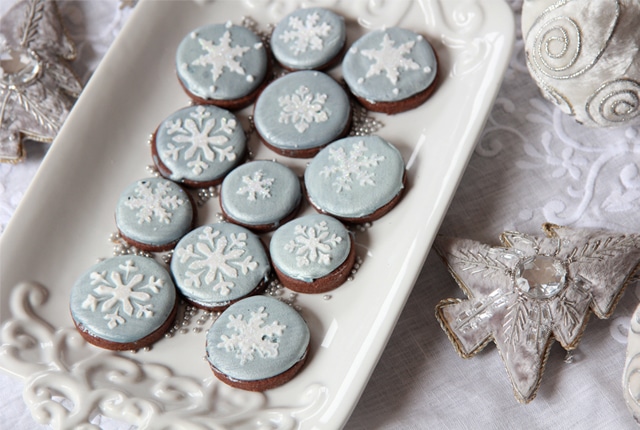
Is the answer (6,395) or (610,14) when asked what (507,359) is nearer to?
(610,14)

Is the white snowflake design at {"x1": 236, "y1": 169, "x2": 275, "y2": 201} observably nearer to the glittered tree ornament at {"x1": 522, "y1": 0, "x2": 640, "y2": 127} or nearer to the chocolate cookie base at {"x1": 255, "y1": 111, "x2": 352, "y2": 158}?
the chocolate cookie base at {"x1": 255, "y1": 111, "x2": 352, "y2": 158}

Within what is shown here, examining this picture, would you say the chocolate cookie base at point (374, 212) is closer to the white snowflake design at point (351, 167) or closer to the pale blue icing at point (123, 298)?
the white snowflake design at point (351, 167)

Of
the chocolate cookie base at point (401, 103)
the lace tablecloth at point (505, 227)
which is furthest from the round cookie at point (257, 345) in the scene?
the chocolate cookie base at point (401, 103)

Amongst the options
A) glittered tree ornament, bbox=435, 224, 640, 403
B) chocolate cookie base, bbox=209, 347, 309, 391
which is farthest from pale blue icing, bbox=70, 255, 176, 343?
glittered tree ornament, bbox=435, 224, 640, 403

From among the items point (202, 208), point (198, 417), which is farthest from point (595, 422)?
point (202, 208)

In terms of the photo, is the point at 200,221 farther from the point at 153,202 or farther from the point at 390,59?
the point at 390,59

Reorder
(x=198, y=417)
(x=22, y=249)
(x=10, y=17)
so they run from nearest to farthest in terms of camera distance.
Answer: (x=198, y=417) < (x=22, y=249) < (x=10, y=17)

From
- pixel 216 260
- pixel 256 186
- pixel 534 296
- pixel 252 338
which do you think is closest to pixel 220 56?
pixel 256 186
